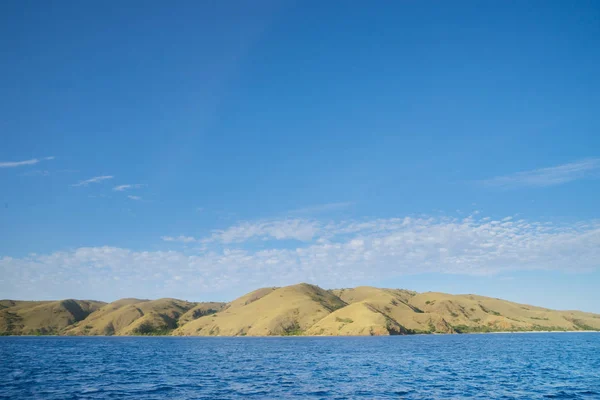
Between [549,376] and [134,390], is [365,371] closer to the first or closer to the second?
[549,376]

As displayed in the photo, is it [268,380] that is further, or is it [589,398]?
[268,380]

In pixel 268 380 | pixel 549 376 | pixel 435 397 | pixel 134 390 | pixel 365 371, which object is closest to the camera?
pixel 435 397

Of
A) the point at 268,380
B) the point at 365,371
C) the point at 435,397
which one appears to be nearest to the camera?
the point at 435,397

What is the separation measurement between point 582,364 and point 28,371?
334 ft

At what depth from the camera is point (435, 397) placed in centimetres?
4456

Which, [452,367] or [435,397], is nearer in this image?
[435,397]

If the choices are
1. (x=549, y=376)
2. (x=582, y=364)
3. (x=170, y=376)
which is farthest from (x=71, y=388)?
(x=582, y=364)

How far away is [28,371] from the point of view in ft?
234

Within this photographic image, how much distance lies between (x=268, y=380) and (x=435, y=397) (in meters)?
23.9

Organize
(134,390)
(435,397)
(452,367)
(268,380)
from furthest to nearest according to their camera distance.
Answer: (452,367) < (268,380) < (134,390) < (435,397)

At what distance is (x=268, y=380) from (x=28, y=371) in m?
43.8

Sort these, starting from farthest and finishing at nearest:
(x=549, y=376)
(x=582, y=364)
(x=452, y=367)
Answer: (x=582, y=364)
(x=452, y=367)
(x=549, y=376)

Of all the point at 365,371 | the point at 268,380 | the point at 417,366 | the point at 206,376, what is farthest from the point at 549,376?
the point at 206,376

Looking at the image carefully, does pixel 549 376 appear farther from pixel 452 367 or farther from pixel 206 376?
pixel 206 376
